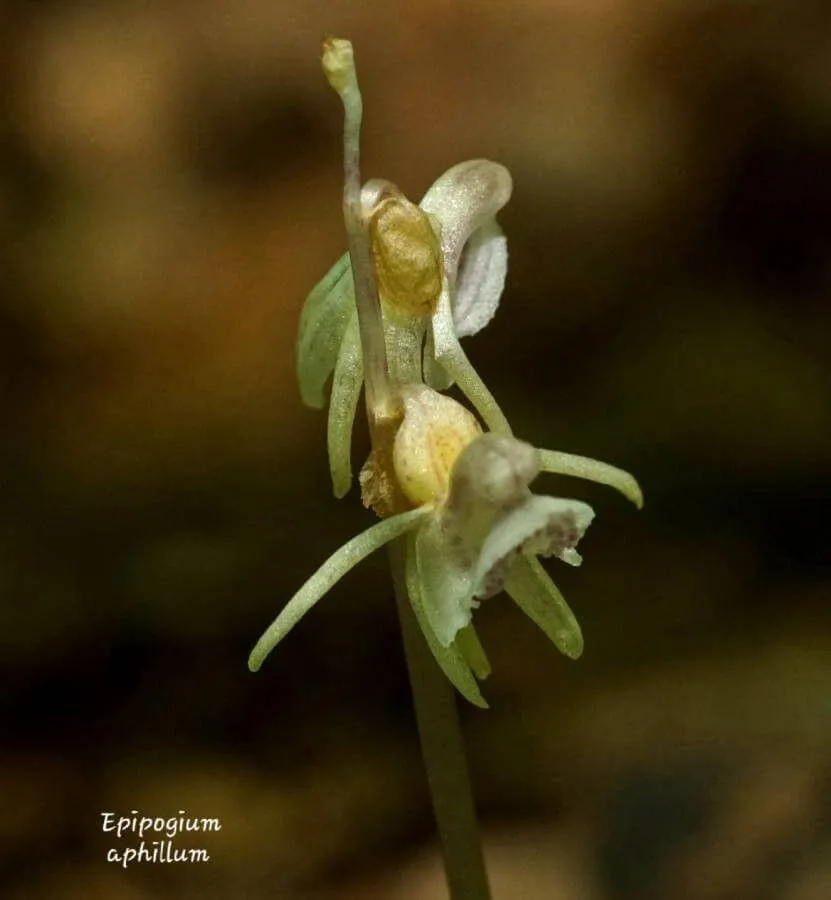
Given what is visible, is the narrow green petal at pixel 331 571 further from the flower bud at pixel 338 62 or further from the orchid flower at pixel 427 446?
the flower bud at pixel 338 62

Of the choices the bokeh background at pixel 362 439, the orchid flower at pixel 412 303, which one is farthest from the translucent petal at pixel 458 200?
the bokeh background at pixel 362 439

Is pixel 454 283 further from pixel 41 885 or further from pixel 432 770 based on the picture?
pixel 41 885

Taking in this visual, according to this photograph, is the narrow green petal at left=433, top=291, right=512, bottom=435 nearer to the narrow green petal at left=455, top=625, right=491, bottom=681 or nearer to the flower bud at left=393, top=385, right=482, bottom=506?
the flower bud at left=393, top=385, right=482, bottom=506

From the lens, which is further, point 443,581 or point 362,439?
point 362,439

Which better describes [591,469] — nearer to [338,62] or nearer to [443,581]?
[443,581]

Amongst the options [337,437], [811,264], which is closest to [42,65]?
[811,264]

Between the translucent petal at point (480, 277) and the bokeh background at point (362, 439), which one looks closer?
the translucent petal at point (480, 277)

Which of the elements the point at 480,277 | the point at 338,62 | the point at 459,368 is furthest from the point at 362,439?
the point at 338,62
